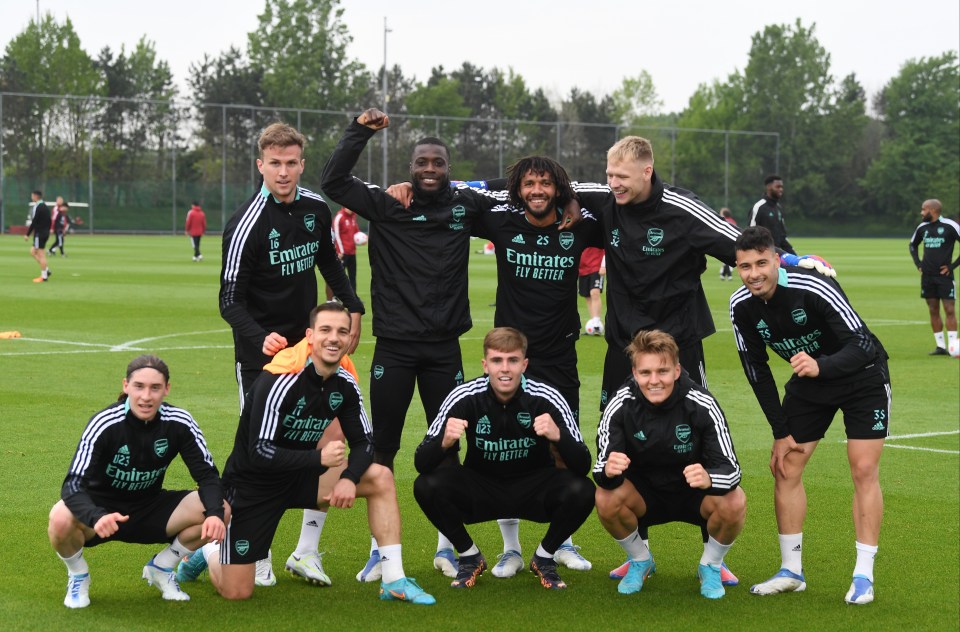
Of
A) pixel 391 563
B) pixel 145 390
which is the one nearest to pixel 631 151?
pixel 391 563

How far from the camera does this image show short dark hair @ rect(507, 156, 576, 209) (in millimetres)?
6785

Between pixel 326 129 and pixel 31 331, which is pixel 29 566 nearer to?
pixel 31 331

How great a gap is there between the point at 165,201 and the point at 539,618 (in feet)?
191

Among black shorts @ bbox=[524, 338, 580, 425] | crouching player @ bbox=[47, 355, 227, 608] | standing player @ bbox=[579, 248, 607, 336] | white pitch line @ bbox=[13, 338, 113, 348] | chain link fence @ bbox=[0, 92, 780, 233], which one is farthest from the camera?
chain link fence @ bbox=[0, 92, 780, 233]

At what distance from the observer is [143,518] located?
19.8 feet

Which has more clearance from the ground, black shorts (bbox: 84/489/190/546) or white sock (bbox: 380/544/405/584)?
black shorts (bbox: 84/489/190/546)

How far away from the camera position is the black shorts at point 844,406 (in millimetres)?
6391

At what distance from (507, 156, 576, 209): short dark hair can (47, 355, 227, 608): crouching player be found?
2.14 m

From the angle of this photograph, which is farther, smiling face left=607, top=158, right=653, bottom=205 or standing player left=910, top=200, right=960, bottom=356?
standing player left=910, top=200, right=960, bottom=356

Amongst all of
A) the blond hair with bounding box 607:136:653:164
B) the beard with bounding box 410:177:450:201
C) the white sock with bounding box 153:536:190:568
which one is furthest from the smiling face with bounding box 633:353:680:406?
the white sock with bounding box 153:536:190:568

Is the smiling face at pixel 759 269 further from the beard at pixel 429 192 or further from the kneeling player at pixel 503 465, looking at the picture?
the beard at pixel 429 192

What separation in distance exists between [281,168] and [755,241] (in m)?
2.49

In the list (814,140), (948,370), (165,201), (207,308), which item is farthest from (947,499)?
(814,140)

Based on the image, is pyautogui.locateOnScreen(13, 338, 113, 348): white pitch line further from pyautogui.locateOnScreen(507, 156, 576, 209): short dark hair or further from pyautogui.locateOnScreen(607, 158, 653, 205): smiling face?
pyautogui.locateOnScreen(607, 158, 653, 205): smiling face
